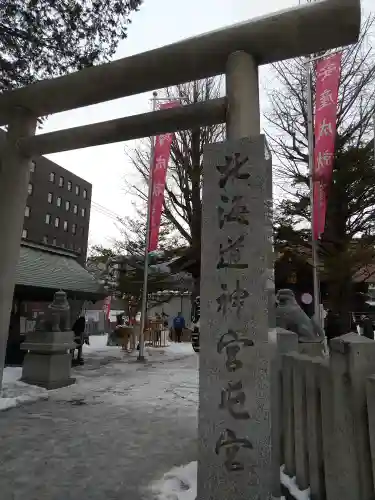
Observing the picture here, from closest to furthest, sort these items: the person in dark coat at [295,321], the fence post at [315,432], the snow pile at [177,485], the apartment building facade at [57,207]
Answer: the fence post at [315,432] < the snow pile at [177,485] < the person in dark coat at [295,321] < the apartment building facade at [57,207]

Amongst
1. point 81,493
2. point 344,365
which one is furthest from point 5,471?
point 344,365

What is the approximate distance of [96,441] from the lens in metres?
4.49

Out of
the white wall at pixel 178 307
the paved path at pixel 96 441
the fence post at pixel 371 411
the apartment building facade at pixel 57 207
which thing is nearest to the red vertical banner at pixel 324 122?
the paved path at pixel 96 441

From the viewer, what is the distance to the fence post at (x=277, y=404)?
299 centimetres

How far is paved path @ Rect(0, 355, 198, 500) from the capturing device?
3.30 m

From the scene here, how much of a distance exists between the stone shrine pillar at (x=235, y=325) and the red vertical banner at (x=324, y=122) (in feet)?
25.0

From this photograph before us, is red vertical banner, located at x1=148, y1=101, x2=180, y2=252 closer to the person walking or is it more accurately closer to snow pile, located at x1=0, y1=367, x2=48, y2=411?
snow pile, located at x1=0, y1=367, x2=48, y2=411

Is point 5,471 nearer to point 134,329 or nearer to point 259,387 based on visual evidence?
point 259,387

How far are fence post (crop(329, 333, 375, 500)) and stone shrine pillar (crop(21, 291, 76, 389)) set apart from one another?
6440 mm

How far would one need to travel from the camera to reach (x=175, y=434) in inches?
193

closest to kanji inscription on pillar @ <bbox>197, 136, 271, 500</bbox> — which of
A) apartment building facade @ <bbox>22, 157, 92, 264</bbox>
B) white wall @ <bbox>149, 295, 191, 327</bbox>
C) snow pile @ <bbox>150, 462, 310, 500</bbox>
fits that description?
snow pile @ <bbox>150, 462, 310, 500</bbox>

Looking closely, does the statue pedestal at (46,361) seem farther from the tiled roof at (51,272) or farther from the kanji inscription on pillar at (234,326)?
the kanji inscription on pillar at (234,326)

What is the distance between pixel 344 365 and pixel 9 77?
263 inches

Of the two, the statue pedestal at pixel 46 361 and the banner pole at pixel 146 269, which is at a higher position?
the banner pole at pixel 146 269
